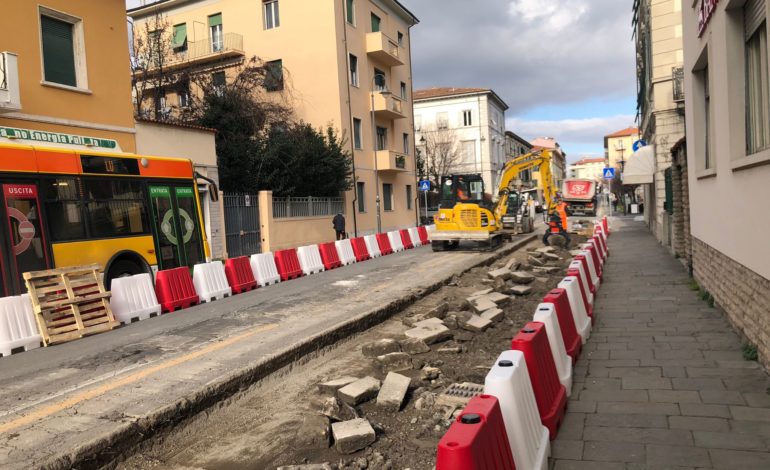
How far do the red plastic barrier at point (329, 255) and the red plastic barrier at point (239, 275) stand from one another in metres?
3.42

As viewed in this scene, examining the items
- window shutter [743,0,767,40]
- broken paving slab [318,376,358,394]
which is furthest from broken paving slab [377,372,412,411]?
window shutter [743,0,767,40]

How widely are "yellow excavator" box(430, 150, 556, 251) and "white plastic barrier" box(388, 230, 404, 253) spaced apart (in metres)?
1.83

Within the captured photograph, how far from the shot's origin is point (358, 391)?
4969 mm

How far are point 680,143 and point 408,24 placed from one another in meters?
29.3

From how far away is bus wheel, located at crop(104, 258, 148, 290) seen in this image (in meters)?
9.68

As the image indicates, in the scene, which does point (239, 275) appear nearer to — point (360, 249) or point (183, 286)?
point (183, 286)

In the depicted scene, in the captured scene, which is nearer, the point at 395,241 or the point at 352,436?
the point at 352,436

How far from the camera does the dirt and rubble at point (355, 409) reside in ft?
13.2

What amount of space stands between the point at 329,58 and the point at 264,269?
58.5 ft

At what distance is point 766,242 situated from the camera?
477 cm

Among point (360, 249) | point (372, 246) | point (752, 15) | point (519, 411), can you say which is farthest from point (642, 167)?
point (519, 411)

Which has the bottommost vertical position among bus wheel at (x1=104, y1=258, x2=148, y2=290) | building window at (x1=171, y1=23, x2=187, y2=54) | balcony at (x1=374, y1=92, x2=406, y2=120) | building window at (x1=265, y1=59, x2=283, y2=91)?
bus wheel at (x1=104, y1=258, x2=148, y2=290)

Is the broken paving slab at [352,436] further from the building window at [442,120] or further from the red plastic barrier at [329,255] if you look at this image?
the building window at [442,120]

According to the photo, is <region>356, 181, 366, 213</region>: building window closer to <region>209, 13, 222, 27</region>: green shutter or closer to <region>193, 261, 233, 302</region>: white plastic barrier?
<region>209, 13, 222, 27</region>: green shutter
